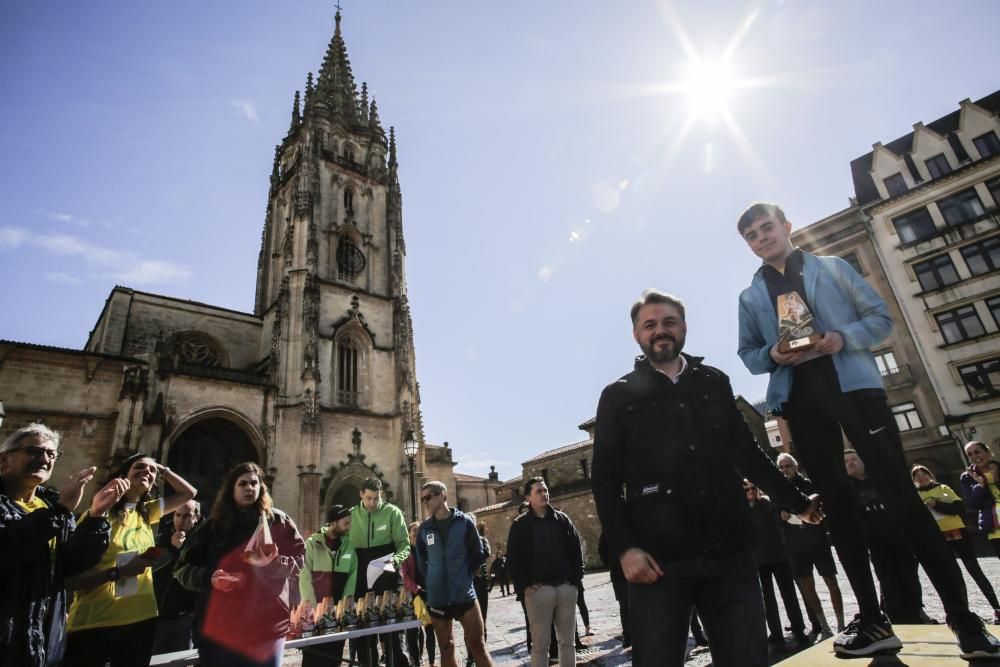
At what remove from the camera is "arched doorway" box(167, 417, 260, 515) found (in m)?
19.1

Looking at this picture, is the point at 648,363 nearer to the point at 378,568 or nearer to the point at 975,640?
the point at 975,640

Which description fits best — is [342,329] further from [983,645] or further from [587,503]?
[983,645]

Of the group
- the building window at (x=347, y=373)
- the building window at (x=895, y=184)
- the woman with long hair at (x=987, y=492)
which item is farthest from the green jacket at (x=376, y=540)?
the building window at (x=895, y=184)

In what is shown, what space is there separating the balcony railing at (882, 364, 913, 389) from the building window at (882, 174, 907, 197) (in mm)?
8826

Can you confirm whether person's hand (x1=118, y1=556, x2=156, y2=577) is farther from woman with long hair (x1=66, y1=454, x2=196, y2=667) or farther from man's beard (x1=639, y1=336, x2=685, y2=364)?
man's beard (x1=639, y1=336, x2=685, y2=364)

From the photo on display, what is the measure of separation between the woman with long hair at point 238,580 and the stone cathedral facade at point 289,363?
15.1m

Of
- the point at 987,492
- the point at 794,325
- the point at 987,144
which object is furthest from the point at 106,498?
the point at 987,144

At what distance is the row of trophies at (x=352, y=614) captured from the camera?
4.60m

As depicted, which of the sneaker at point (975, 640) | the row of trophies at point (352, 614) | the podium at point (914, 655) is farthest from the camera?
the row of trophies at point (352, 614)

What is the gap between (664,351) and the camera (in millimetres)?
2152

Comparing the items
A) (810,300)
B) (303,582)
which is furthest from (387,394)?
(810,300)

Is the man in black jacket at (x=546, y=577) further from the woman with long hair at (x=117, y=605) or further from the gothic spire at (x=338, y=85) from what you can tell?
the gothic spire at (x=338, y=85)

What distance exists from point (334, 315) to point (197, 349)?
6751 mm

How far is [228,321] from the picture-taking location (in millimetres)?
25172
